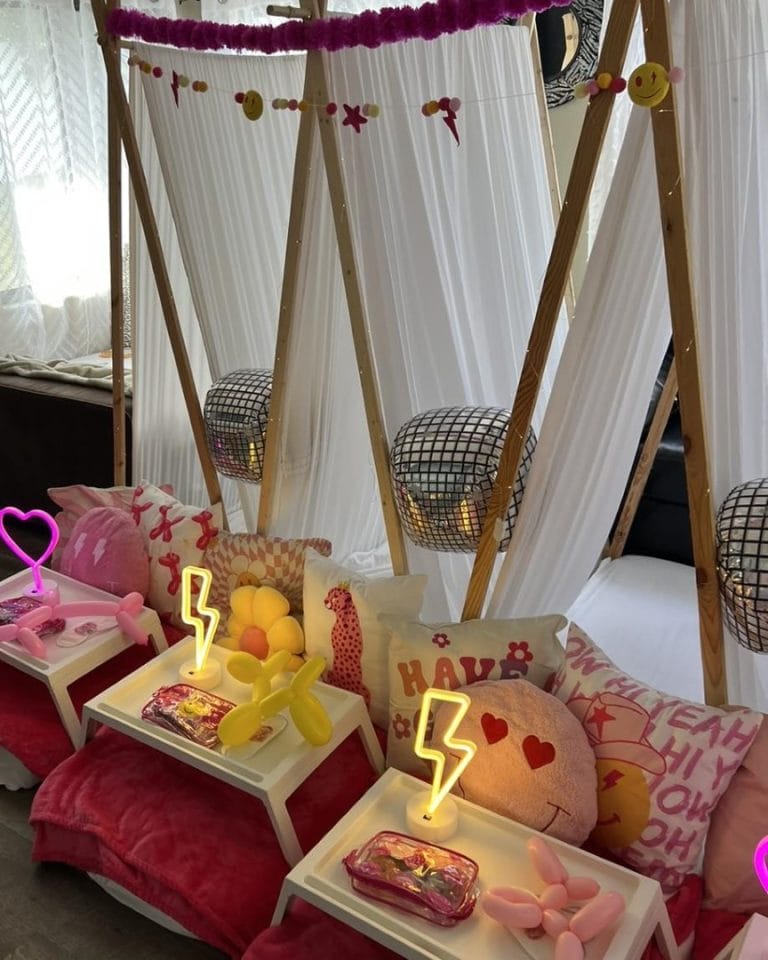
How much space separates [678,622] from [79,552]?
1.66 meters

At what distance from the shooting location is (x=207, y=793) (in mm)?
1758

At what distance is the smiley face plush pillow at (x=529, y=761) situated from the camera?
1495 millimetres

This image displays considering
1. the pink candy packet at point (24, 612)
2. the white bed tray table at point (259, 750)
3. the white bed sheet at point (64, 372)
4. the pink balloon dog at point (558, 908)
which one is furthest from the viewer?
the white bed sheet at point (64, 372)

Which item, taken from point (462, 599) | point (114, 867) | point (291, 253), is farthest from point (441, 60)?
point (114, 867)

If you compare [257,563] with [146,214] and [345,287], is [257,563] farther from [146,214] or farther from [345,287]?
[146,214]

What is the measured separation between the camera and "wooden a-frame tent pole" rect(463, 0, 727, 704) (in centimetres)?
132

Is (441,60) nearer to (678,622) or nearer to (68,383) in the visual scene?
(678,622)

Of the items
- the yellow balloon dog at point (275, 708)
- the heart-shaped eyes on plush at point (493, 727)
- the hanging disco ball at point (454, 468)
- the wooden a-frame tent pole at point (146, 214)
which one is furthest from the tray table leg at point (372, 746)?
the wooden a-frame tent pole at point (146, 214)

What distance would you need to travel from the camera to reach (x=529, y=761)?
1.52 m

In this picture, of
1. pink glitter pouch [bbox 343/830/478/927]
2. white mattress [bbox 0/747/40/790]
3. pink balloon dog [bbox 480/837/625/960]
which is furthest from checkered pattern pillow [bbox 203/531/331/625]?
pink balloon dog [bbox 480/837/625/960]

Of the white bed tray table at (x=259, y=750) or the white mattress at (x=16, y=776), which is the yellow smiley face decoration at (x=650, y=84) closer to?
the white bed tray table at (x=259, y=750)

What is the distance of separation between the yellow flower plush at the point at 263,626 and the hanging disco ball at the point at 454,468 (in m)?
0.43

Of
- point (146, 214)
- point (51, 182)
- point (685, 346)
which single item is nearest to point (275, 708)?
point (685, 346)

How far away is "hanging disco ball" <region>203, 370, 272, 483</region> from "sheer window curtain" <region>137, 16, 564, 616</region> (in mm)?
73
